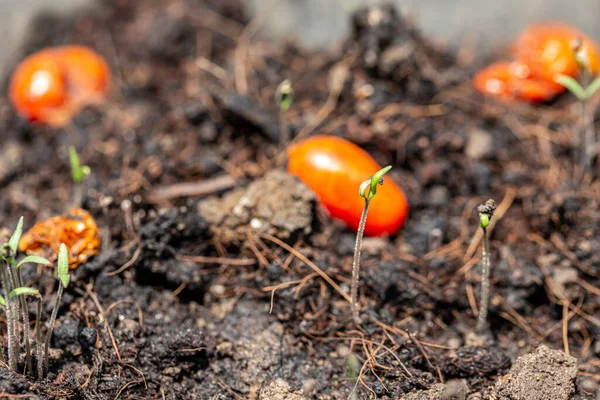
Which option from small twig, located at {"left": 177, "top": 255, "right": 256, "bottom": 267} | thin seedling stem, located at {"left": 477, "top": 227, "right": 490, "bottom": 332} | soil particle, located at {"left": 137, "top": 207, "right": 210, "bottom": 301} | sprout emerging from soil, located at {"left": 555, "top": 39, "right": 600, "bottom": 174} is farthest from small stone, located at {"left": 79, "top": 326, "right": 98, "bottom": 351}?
sprout emerging from soil, located at {"left": 555, "top": 39, "right": 600, "bottom": 174}

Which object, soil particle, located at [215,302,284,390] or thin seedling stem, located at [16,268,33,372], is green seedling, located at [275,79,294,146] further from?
thin seedling stem, located at [16,268,33,372]

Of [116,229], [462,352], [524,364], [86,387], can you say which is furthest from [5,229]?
[524,364]

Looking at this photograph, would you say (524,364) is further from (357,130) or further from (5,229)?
(5,229)

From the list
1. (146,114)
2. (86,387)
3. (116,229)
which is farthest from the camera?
(146,114)

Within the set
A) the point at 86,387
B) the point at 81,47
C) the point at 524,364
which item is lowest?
the point at 86,387

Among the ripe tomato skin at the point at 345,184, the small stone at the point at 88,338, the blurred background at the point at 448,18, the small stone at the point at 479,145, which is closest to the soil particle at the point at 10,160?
the blurred background at the point at 448,18

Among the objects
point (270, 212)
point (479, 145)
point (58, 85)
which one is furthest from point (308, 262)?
point (58, 85)

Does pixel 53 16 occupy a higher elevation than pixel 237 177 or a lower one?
higher

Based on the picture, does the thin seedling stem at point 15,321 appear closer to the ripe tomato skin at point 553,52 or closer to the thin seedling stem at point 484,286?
the thin seedling stem at point 484,286

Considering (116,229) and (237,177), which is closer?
(116,229)
